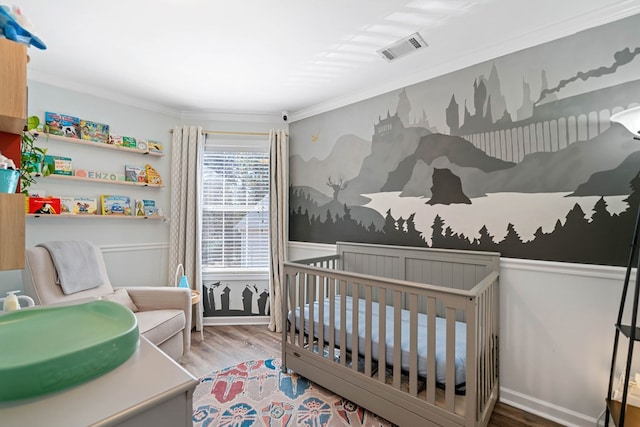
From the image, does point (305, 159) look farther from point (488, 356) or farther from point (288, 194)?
point (488, 356)

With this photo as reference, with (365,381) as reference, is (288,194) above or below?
above

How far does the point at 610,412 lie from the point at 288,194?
116 inches

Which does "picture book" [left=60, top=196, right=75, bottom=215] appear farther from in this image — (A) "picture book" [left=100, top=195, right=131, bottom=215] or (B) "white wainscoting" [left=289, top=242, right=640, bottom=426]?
(B) "white wainscoting" [left=289, top=242, right=640, bottom=426]

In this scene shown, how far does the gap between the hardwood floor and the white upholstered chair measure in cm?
21

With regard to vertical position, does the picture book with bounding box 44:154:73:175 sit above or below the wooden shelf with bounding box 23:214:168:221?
above

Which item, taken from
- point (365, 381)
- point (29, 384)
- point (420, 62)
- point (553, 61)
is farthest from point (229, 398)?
point (553, 61)

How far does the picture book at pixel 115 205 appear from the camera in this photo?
109 inches

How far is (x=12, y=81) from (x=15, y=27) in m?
0.22

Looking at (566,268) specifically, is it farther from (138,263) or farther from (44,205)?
(44,205)

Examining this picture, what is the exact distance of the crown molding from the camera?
5.34ft

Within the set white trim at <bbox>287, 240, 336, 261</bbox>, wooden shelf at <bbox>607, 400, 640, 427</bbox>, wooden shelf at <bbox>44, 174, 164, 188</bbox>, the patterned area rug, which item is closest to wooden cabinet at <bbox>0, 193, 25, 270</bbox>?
the patterned area rug

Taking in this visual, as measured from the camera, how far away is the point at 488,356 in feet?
5.67

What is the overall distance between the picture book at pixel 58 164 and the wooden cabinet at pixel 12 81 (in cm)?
196

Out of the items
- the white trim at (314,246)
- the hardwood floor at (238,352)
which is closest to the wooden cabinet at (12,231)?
the hardwood floor at (238,352)
